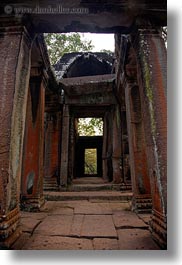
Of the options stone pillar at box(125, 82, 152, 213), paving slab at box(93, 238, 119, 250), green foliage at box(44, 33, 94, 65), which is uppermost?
green foliage at box(44, 33, 94, 65)

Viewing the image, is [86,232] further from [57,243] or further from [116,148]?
[116,148]

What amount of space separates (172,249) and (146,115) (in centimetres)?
137

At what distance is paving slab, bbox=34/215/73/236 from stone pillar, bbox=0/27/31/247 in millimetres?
426

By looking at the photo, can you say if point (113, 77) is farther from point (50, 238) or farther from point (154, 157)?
point (50, 238)

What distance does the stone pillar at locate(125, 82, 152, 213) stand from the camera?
3.70m

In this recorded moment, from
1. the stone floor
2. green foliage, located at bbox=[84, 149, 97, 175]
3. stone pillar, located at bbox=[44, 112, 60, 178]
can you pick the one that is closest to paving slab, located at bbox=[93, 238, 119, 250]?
the stone floor

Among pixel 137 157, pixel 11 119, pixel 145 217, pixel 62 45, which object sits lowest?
pixel 145 217

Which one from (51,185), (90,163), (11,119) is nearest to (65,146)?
(51,185)

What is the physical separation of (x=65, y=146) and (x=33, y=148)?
2633 mm

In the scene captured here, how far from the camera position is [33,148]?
4.27 meters

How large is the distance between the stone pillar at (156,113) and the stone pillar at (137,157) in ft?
4.51

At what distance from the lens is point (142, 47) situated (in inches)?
103

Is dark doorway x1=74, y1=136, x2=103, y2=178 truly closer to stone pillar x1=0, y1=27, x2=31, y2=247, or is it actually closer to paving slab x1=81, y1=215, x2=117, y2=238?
paving slab x1=81, y1=215, x2=117, y2=238

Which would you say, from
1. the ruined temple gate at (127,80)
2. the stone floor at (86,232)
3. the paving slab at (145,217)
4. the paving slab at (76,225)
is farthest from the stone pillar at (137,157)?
the paving slab at (76,225)
